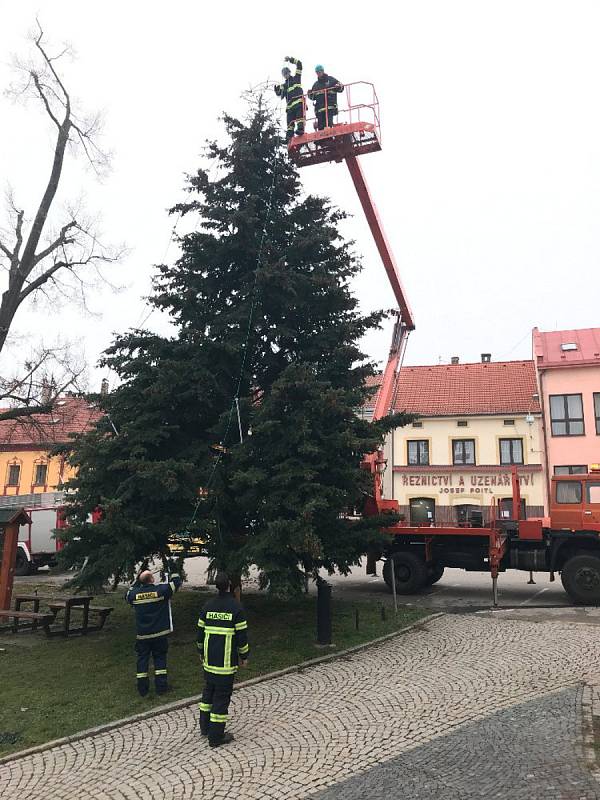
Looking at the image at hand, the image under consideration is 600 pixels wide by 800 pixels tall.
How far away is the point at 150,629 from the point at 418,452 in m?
26.2

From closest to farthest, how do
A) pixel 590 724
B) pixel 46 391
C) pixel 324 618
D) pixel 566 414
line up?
pixel 590 724 < pixel 324 618 < pixel 46 391 < pixel 566 414

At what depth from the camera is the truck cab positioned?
1406cm

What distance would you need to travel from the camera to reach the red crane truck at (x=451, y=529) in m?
12.6

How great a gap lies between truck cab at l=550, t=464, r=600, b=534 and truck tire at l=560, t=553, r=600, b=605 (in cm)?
72

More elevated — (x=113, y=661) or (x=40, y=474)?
(x=40, y=474)

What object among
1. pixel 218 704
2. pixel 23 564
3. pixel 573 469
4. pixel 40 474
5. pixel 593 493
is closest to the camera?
pixel 218 704

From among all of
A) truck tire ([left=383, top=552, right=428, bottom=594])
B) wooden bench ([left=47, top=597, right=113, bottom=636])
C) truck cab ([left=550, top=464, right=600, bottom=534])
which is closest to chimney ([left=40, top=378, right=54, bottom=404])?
wooden bench ([left=47, top=597, right=113, bottom=636])

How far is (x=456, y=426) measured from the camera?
31906 millimetres

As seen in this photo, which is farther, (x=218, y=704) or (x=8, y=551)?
(x=8, y=551)

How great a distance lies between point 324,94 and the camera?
1262cm

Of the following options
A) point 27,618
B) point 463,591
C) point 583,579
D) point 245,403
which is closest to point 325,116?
point 245,403

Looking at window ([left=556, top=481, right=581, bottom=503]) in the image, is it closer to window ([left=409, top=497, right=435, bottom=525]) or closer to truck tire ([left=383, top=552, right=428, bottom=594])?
window ([left=409, top=497, right=435, bottom=525])

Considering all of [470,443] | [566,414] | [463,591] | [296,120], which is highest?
[296,120]

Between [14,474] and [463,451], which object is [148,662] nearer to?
[463,451]
